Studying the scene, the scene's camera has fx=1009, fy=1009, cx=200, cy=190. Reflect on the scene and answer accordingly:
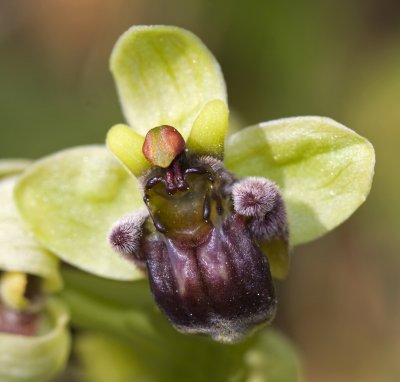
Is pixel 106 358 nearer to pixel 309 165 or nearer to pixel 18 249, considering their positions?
pixel 18 249

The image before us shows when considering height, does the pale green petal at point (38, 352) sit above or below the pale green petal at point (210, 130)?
below

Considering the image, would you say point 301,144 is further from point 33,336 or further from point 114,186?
point 33,336

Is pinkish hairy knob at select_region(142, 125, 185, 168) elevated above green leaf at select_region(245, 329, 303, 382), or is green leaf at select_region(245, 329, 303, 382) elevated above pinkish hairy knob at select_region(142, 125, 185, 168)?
pinkish hairy knob at select_region(142, 125, 185, 168)

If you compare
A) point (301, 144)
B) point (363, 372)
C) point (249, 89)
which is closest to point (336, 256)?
point (363, 372)

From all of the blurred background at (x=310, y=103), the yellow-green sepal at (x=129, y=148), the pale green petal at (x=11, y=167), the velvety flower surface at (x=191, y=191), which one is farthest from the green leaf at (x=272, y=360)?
the blurred background at (x=310, y=103)

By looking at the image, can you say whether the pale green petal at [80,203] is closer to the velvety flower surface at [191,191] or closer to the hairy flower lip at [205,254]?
the velvety flower surface at [191,191]

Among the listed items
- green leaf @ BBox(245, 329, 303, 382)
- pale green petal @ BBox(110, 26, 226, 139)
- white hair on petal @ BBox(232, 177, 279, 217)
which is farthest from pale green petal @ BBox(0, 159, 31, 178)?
green leaf @ BBox(245, 329, 303, 382)

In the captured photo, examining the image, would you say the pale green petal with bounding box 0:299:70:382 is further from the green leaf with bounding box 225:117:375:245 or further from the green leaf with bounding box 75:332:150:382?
the green leaf with bounding box 225:117:375:245
